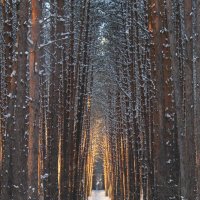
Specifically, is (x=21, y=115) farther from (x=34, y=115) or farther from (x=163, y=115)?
(x=163, y=115)

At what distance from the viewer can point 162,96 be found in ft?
40.4

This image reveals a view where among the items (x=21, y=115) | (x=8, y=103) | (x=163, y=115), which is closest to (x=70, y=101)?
(x=8, y=103)

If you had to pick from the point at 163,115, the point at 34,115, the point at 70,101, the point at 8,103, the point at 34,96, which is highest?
the point at 70,101

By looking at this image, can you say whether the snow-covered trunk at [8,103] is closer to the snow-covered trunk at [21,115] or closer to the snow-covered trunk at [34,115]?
the snow-covered trunk at [21,115]

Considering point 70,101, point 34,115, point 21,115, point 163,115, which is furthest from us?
point 70,101

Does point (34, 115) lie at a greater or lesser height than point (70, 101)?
lesser

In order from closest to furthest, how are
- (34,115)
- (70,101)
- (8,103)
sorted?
(34,115), (8,103), (70,101)

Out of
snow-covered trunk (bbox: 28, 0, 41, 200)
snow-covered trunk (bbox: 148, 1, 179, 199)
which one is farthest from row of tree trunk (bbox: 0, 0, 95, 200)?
snow-covered trunk (bbox: 148, 1, 179, 199)

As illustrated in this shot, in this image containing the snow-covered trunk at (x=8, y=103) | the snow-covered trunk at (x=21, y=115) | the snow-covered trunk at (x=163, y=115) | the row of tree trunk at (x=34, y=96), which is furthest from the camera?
the snow-covered trunk at (x=8, y=103)

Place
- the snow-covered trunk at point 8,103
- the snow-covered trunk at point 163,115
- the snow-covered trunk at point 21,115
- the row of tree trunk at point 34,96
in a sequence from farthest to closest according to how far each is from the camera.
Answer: the snow-covered trunk at point 8,103 → the snow-covered trunk at point 163,115 → the row of tree trunk at point 34,96 → the snow-covered trunk at point 21,115

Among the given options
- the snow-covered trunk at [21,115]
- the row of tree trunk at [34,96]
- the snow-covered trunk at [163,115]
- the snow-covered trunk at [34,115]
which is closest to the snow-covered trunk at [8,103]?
the row of tree trunk at [34,96]

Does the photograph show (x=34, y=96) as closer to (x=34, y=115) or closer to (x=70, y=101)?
(x=34, y=115)

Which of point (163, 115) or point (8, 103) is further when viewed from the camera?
point (8, 103)

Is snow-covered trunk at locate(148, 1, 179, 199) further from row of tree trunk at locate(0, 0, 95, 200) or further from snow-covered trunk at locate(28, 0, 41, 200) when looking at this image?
snow-covered trunk at locate(28, 0, 41, 200)
